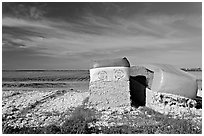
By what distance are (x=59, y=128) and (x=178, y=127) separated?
8.35ft

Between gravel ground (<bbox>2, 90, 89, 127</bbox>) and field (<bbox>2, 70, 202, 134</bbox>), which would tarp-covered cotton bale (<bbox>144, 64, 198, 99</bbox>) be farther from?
gravel ground (<bbox>2, 90, 89, 127</bbox>)

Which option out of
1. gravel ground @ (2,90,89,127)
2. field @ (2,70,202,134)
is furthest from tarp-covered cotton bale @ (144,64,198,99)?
gravel ground @ (2,90,89,127)

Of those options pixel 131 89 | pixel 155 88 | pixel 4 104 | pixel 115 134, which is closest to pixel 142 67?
pixel 131 89

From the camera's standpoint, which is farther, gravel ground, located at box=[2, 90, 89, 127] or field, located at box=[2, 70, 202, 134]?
gravel ground, located at box=[2, 90, 89, 127]

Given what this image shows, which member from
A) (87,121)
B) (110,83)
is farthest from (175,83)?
(87,121)

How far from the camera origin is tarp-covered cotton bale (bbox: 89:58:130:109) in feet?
25.5

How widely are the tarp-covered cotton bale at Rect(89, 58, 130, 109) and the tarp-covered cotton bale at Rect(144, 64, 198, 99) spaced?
91 cm

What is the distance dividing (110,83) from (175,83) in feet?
6.19

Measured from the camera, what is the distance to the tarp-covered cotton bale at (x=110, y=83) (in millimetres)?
7774

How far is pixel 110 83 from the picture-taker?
25.8 feet

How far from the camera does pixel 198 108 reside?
7480mm

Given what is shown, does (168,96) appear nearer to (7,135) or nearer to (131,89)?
(131,89)

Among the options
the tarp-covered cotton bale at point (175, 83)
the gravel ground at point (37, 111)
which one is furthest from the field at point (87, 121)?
the tarp-covered cotton bale at point (175, 83)

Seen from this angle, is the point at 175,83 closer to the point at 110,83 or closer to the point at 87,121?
the point at 110,83
